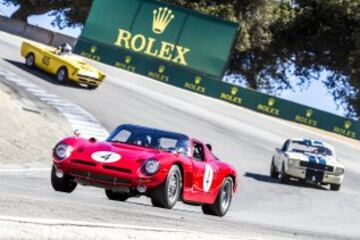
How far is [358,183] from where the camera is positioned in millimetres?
23828

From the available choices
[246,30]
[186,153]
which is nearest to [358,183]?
[186,153]

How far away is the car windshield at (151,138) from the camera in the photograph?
35.4 ft

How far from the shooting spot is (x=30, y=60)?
30.5 meters

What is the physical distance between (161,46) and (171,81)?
5.58 m

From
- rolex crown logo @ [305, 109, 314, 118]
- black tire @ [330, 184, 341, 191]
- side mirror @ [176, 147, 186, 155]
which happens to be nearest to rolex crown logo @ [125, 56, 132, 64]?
rolex crown logo @ [305, 109, 314, 118]

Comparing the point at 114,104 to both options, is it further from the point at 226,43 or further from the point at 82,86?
the point at 226,43

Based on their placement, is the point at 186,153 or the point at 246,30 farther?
the point at 246,30

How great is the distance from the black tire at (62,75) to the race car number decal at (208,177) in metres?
18.5

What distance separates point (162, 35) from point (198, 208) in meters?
32.2

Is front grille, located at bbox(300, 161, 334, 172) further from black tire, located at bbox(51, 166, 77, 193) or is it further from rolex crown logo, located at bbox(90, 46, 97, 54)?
rolex crown logo, located at bbox(90, 46, 97, 54)

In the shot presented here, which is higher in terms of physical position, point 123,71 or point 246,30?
point 246,30

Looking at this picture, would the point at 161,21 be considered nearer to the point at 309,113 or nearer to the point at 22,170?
the point at 309,113

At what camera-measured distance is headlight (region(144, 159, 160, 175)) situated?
9.66 metres

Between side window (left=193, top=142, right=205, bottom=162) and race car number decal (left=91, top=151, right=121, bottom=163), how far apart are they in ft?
5.61
